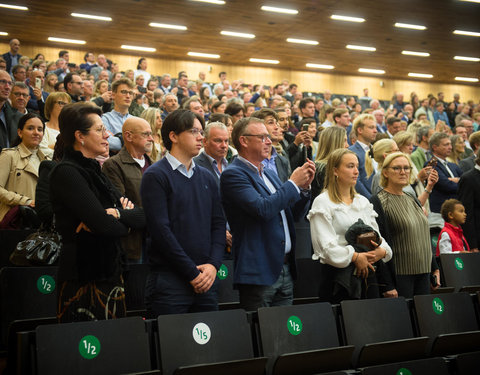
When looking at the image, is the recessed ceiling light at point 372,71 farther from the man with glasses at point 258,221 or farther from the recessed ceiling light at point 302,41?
the man with glasses at point 258,221

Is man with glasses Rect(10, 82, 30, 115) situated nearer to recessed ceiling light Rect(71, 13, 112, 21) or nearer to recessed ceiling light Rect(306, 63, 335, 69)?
recessed ceiling light Rect(71, 13, 112, 21)

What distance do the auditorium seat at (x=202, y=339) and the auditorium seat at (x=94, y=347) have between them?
9 centimetres

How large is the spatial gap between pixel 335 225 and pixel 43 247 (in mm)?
1650

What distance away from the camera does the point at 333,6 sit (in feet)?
40.5

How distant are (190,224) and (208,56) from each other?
16.2 meters

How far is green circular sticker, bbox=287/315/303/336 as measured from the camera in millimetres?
2492

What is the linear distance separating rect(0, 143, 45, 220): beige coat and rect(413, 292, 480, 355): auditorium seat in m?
2.71

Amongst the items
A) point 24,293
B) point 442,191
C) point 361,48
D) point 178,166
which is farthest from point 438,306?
point 361,48

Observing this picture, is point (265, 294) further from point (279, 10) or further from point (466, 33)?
point (466, 33)

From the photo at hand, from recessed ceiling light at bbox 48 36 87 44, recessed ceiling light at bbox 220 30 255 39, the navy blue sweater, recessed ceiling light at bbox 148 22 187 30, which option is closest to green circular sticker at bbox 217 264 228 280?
the navy blue sweater

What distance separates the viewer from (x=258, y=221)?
109 inches

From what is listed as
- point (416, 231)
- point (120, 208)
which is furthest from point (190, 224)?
point (416, 231)

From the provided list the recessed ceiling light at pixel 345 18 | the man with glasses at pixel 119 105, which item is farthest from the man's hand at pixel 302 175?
the recessed ceiling light at pixel 345 18

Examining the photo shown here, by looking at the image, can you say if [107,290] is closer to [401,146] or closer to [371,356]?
[371,356]
